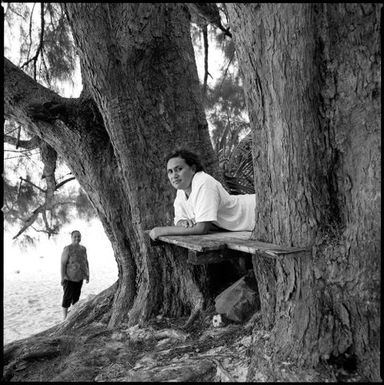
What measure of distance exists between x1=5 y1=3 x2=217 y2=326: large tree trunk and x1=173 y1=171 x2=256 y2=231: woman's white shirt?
10.6 inches

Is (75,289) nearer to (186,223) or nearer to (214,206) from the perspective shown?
(186,223)

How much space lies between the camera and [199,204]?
243cm

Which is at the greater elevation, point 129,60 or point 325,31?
point 129,60

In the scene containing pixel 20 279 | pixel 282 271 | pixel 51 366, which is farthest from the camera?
pixel 20 279

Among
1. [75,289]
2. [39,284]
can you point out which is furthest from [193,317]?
[39,284]

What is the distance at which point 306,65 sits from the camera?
66.9 inches

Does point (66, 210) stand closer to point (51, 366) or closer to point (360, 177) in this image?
point (51, 366)

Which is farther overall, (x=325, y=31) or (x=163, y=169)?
(x=163, y=169)

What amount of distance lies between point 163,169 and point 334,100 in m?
1.53

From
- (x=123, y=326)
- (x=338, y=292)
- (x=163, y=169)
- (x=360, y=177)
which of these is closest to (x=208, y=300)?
(x=123, y=326)

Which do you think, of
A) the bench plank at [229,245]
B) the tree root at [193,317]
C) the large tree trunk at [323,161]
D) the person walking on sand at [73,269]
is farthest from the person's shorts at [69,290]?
the large tree trunk at [323,161]

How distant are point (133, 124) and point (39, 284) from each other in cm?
813

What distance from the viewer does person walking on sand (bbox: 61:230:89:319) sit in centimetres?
553

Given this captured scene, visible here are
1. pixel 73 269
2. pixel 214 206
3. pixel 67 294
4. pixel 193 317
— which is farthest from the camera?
pixel 67 294
